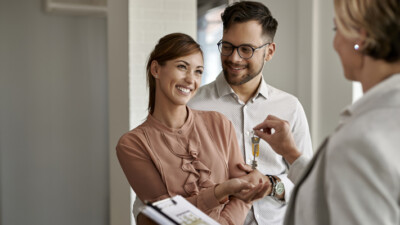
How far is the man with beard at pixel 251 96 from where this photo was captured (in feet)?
6.72

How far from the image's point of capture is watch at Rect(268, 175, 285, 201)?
1.88m

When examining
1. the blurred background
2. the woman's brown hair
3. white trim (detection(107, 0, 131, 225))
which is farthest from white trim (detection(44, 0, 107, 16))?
the woman's brown hair

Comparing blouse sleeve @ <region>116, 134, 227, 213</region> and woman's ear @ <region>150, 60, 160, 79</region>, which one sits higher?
woman's ear @ <region>150, 60, 160, 79</region>

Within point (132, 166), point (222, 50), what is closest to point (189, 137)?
point (132, 166)

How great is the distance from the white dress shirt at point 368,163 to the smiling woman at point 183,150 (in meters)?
0.67

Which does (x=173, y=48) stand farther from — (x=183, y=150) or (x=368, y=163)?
(x=368, y=163)

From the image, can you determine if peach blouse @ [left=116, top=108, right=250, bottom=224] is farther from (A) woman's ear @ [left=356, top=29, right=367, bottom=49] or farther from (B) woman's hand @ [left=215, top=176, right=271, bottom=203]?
(A) woman's ear @ [left=356, top=29, right=367, bottom=49]

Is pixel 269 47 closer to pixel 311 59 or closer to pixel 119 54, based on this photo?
pixel 311 59

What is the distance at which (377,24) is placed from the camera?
0.93 metres

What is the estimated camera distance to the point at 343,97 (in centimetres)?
266

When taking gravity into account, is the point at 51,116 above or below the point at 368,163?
below

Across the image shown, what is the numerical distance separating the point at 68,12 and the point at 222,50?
2892 mm

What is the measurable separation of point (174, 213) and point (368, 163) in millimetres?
602

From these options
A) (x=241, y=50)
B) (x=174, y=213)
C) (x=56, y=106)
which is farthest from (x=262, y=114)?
(x=56, y=106)
